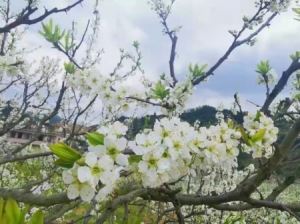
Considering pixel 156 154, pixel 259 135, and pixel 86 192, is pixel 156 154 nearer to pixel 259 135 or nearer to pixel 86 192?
pixel 86 192

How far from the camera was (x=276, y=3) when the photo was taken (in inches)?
202

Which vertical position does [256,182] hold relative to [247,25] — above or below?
below

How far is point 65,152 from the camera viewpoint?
135cm

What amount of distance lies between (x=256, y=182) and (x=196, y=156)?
30cm

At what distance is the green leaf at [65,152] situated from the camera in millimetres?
1331

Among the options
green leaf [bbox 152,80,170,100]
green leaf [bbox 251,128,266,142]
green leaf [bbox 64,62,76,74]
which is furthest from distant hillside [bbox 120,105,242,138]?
green leaf [bbox 64,62,76,74]

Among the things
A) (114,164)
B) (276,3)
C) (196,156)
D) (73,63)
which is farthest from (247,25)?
(114,164)

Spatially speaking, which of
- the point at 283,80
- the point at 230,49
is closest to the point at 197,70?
the point at 230,49

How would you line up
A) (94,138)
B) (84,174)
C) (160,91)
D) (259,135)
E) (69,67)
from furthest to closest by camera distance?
(69,67) → (160,91) → (259,135) → (94,138) → (84,174)

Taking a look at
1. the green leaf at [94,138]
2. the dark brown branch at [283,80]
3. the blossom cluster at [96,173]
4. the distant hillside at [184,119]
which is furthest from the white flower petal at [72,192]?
the distant hillside at [184,119]

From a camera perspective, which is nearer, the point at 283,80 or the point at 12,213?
the point at 12,213

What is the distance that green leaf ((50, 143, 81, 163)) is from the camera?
1331 millimetres

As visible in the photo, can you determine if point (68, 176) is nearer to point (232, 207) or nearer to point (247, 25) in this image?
point (232, 207)

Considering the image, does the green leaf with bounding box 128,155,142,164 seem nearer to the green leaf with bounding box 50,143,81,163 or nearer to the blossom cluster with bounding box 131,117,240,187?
the blossom cluster with bounding box 131,117,240,187
